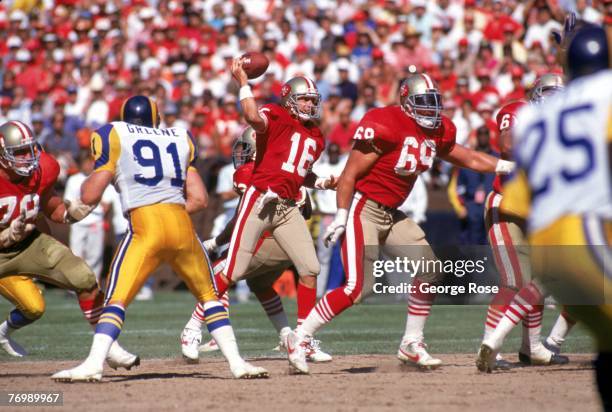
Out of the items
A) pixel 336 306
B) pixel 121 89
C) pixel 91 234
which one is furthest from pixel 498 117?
pixel 121 89

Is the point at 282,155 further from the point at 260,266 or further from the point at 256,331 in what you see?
the point at 256,331

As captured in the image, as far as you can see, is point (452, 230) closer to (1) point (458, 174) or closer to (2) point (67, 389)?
(1) point (458, 174)

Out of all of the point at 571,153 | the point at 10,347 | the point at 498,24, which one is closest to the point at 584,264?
the point at 571,153

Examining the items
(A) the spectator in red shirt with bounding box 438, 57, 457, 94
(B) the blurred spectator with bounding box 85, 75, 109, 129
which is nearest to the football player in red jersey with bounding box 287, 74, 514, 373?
(A) the spectator in red shirt with bounding box 438, 57, 457, 94

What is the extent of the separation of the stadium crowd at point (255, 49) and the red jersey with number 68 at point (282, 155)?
5863 millimetres

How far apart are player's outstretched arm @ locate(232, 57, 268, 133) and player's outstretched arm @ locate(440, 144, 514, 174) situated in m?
1.51

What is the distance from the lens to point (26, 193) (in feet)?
26.7

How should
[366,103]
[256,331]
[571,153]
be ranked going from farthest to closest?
[366,103] → [256,331] → [571,153]

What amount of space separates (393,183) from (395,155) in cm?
21

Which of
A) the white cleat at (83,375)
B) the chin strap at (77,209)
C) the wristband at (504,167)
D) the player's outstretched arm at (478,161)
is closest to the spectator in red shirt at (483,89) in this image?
the player's outstretched arm at (478,161)

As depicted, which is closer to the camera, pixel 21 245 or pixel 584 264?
pixel 584 264

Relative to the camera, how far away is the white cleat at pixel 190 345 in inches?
345

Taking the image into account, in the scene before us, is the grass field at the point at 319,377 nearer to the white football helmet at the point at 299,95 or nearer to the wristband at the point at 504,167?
the wristband at the point at 504,167

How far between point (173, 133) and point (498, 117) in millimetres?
2512
